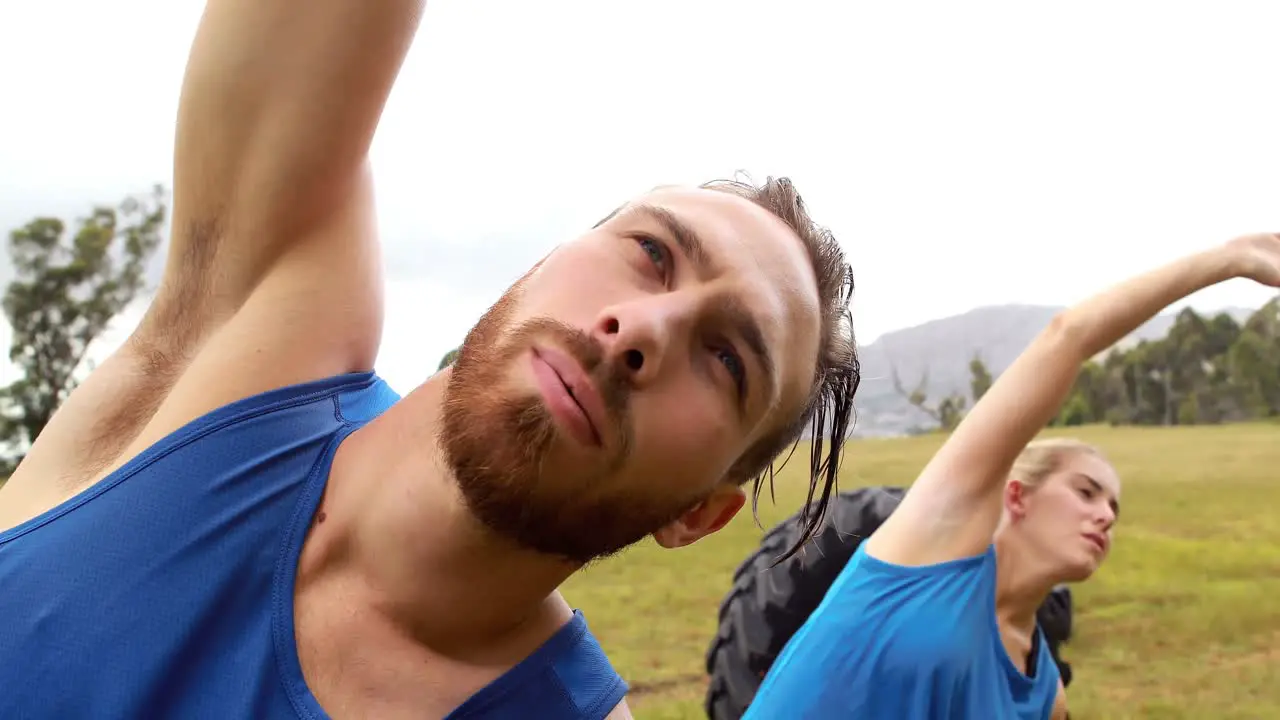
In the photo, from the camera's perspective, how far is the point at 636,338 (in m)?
0.94

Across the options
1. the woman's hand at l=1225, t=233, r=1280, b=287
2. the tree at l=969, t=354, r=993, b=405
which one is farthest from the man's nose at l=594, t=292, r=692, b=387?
the tree at l=969, t=354, r=993, b=405

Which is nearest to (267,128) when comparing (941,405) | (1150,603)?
(1150,603)

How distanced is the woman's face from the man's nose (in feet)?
5.03

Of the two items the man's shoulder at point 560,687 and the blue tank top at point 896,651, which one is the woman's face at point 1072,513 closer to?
the blue tank top at point 896,651

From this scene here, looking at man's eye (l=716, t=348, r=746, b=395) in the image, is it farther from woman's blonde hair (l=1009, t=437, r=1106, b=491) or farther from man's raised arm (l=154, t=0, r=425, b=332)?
woman's blonde hair (l=1009, t=437, r=1106, b=491)

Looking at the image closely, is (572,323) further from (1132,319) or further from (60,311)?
(60,311)

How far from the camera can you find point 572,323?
98cm

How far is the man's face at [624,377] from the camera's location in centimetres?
94

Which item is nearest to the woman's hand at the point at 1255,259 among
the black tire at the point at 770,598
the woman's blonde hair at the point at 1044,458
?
the woman's blonde hair at the point at 1044,458

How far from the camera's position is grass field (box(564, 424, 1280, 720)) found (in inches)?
→ 127

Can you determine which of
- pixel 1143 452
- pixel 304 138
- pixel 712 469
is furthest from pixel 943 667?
pixel 1143 452

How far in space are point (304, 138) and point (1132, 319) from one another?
1.52 meters

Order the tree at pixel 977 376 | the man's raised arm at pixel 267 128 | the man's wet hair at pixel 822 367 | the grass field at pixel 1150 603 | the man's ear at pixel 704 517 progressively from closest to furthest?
the man's raised arm at pixel 267 128 → the man's ear at pixel 704 517 → the man's wet hair at pixel 822 367 → the grass field at pixel 1150 603 → the tree at pixel 977 376

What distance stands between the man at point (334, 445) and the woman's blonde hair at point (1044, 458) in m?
1.36
